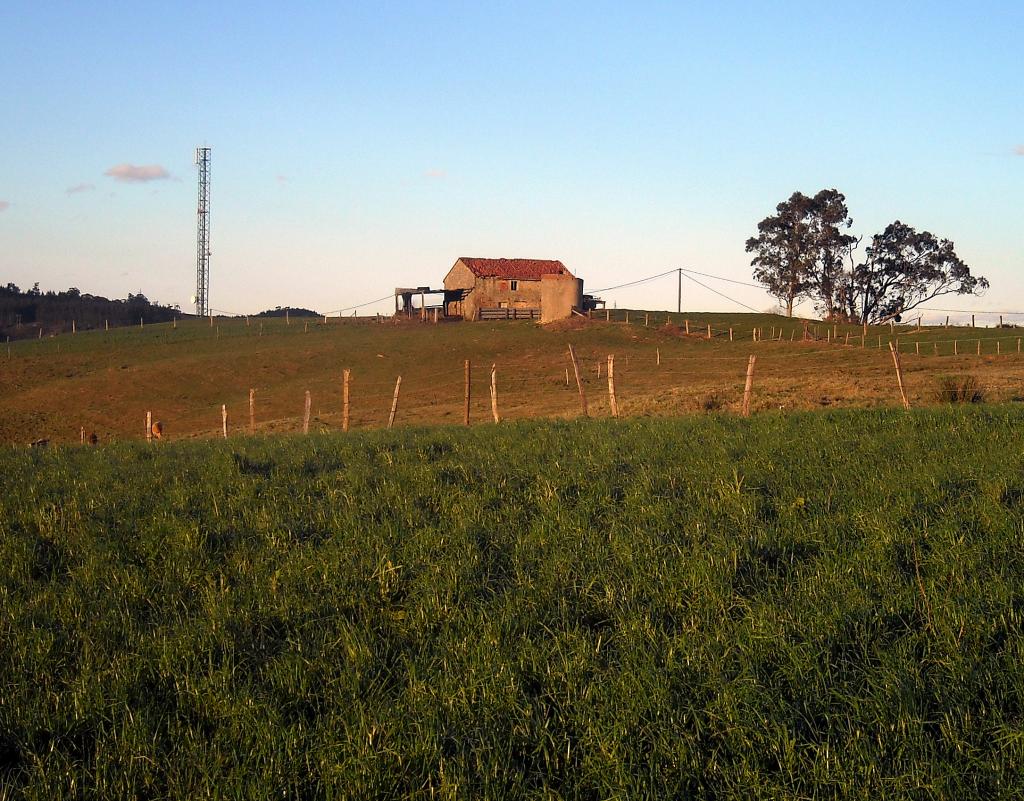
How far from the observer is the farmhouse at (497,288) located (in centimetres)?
9100

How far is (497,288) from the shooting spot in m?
92.2

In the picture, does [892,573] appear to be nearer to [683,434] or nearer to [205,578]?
[205,578]

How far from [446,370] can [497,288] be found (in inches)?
1429

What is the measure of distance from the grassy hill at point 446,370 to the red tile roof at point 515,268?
11030mm

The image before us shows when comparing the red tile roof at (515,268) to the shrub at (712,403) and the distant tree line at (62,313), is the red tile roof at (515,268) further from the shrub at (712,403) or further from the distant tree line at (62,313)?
the shrub at (712,403)

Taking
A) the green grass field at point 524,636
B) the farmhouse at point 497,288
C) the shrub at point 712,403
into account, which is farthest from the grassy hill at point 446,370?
the green grass field at point 524,636

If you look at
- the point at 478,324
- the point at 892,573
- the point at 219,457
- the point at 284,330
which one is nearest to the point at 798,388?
the point at 219,457

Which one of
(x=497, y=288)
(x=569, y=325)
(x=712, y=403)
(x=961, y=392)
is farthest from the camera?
(x=497, y=288)

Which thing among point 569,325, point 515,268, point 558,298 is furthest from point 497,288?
point 569,325

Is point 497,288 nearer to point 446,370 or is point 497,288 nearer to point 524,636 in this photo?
point 446,370

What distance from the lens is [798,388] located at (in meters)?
33.4

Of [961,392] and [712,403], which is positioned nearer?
[961,392]

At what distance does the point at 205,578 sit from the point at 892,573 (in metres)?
5.06

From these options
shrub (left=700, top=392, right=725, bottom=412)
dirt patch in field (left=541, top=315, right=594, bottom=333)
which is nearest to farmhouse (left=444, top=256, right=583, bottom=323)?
dirt patch in field (left=541, top=315, right=594, bottom=333)
